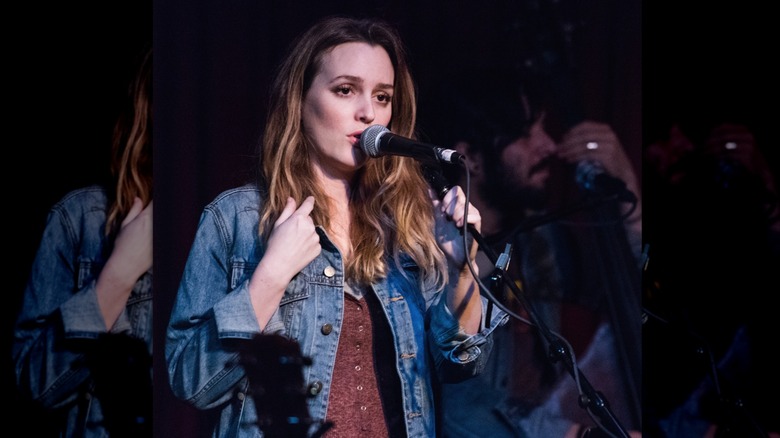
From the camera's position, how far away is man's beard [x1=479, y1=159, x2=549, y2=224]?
2.92 metres

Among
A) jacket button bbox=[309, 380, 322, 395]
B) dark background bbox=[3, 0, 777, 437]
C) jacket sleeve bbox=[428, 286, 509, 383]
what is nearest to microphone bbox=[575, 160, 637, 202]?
dark background bbox=[3, 0, 777, 437]

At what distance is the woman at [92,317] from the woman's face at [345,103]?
83cm

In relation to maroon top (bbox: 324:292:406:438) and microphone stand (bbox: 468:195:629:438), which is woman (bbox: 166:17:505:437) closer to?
maroon top (bbox: 324:292:406:438)

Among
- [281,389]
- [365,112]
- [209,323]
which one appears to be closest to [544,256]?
[365,112]

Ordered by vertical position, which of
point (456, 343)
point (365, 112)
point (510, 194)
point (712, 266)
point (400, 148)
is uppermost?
point (365, 112)

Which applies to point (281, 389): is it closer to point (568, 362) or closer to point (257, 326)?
point (257, 326)

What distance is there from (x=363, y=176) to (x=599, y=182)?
847mm

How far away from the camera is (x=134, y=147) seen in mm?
3287

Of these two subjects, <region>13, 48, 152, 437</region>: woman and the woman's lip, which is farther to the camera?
<region>13, 48, 152, 437</region>: woman

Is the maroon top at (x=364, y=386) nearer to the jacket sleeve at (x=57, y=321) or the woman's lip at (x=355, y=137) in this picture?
the woman's lip at (x=355, y=137)

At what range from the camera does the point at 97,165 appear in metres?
3.29

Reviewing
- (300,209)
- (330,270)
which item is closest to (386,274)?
(330,270)

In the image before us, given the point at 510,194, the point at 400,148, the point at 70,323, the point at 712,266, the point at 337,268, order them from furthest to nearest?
the point at 712,266 < the point at 70,323 < the point at 510,194 < the point at 337,268 < the point at 400,148

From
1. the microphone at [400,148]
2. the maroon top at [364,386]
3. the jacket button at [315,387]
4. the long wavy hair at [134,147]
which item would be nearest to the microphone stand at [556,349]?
the microphone at [400,148]
